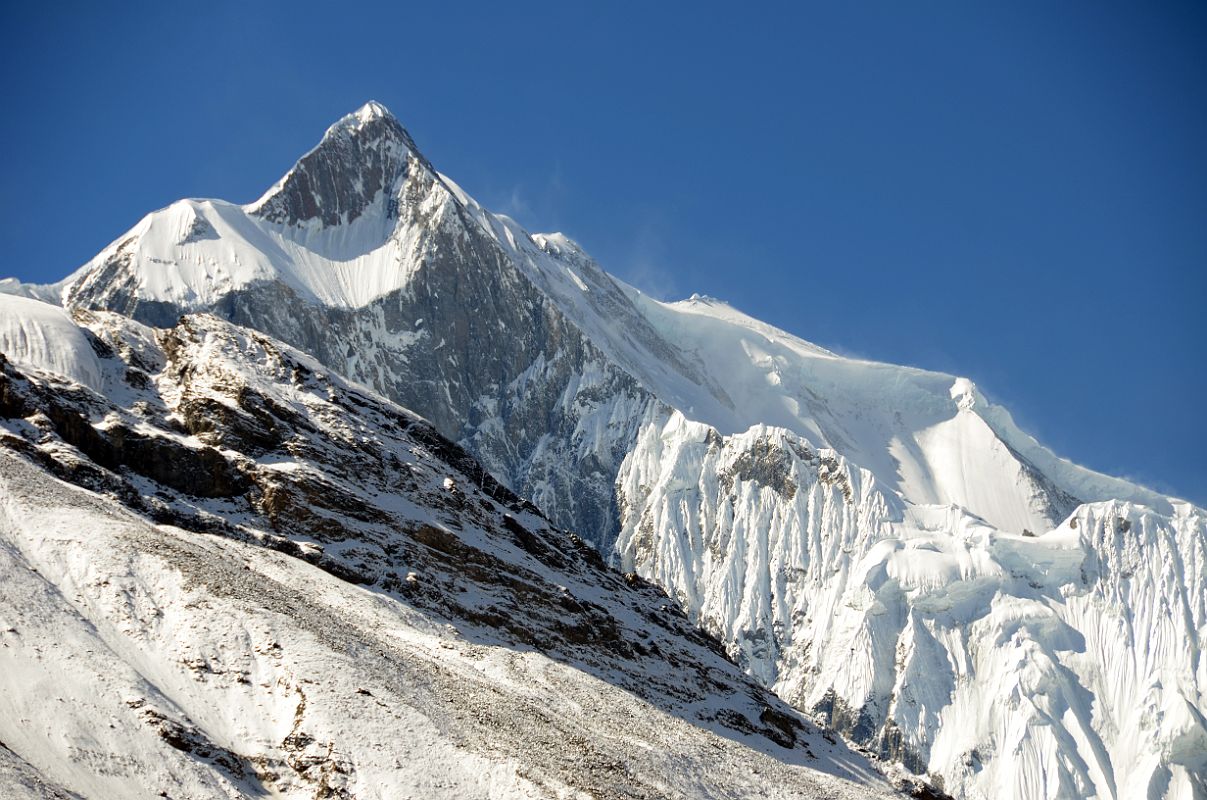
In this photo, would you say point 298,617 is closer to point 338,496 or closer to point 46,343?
point 338,496

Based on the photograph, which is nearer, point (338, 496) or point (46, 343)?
point (338, 496)

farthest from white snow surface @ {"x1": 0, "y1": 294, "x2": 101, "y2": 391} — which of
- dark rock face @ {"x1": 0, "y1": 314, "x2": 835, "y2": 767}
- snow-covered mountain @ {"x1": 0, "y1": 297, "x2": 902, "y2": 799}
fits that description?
dark rock face @ {"x1": 0, "y1": 314, "x2": 835, "y2": 767}

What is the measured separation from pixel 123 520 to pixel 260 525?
48.2 feet

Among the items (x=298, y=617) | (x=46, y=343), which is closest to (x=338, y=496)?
(x=46, y=343)

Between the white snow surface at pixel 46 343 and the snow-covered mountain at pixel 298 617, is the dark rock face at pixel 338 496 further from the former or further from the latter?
the white snow surface at pixel 46 343

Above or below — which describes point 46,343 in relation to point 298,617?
above

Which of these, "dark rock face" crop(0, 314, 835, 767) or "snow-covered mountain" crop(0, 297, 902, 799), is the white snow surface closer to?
"snow-covered mountain" crop(0, 297, 902, 799)

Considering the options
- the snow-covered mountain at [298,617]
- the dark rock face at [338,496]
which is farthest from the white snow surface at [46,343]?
the dark rock face at [338,496]

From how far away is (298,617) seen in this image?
6944cm

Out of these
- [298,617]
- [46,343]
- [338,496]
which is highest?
[46,343]

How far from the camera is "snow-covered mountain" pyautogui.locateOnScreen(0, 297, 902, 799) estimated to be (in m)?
55.6

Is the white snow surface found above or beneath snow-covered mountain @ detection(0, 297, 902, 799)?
above

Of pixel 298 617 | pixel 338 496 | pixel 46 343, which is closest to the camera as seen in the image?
pixel 298 617

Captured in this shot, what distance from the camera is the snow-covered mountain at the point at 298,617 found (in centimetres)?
5556
